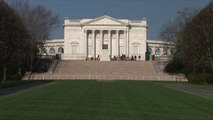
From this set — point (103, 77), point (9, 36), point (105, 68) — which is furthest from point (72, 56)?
point (9, 36)

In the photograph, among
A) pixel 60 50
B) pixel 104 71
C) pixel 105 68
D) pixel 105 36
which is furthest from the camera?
pixel 60 50

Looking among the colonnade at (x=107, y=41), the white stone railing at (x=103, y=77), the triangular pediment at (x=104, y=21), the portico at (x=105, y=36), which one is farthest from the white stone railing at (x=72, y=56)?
the white stone railing at (x=103, y=77)

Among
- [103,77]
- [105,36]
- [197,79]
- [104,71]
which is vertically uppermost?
[105,36]

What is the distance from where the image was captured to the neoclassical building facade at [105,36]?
147000mm

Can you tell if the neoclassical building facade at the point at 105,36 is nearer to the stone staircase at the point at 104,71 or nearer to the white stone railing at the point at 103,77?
the stone staircase at the point at 104,71

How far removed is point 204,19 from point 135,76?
19.2 metres

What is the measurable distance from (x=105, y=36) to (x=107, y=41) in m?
2.46

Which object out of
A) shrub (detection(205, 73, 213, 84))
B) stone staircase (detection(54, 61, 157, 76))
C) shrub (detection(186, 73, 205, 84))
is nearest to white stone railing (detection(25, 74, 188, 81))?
stone staircase (detection(54, 61, 157, 76))

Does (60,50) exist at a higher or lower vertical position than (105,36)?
lower

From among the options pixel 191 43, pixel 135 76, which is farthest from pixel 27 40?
pixel 191 43

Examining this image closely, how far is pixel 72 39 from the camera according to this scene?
496 feet

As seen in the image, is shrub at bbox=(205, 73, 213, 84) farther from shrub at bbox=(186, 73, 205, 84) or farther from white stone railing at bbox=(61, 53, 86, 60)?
white stone railing at bbox=(61, 53, 86, 60)

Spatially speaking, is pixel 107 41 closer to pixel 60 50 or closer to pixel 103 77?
pixel 60 50

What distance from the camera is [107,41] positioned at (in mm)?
148750
